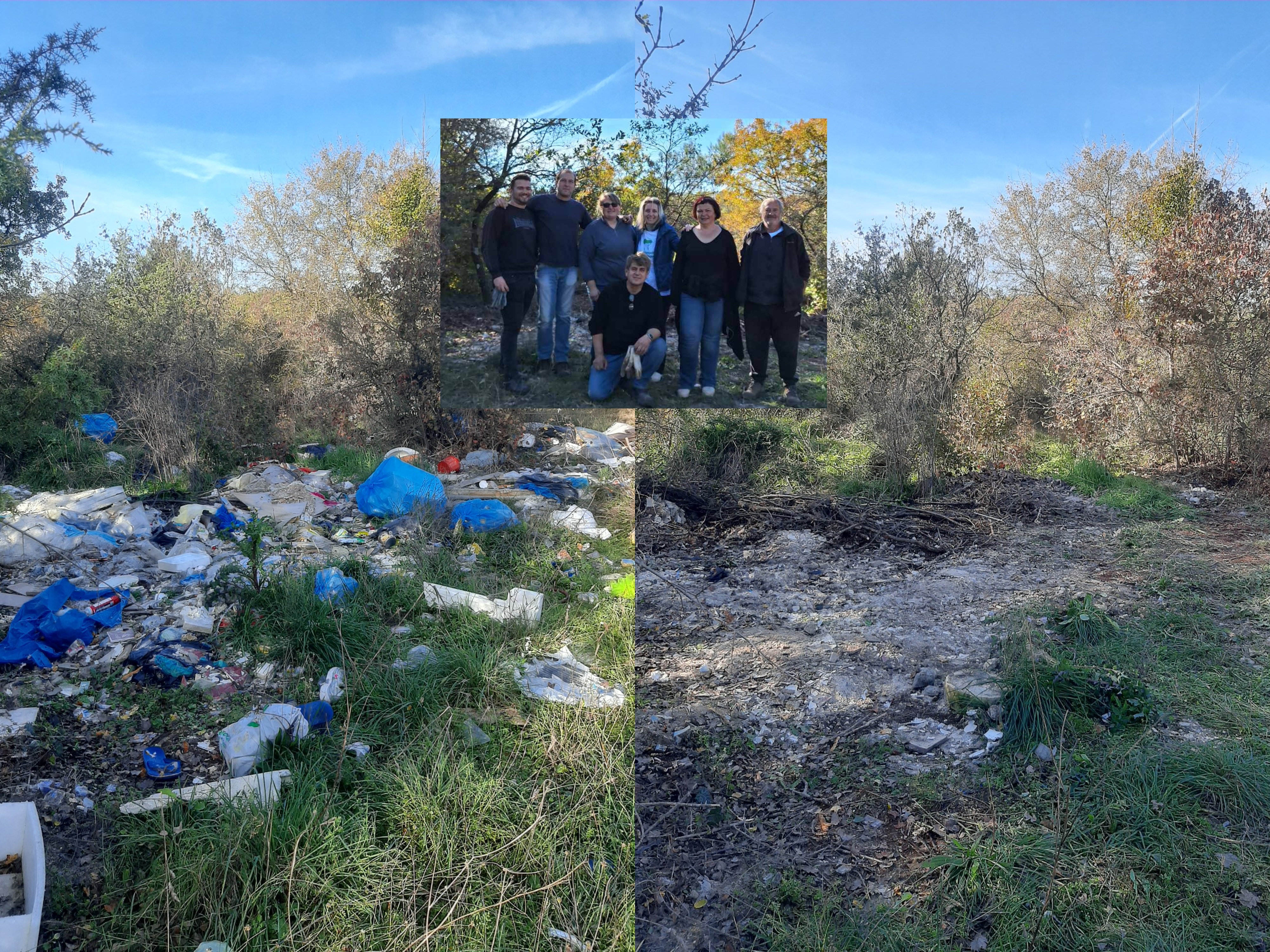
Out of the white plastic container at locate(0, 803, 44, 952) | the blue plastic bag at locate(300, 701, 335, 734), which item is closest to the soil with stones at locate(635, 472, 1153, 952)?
the blue plastic bag at locate(300, 701, 335, 734)

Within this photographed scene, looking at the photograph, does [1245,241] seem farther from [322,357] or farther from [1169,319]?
[322,357]

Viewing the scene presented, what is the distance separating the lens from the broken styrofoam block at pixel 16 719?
3.50m

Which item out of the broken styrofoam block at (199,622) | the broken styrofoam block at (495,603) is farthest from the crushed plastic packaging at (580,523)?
the broken styrofoam block at (199,622)

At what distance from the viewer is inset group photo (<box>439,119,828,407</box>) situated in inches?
98.7

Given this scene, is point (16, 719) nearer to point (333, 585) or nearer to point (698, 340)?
point (333, 585)

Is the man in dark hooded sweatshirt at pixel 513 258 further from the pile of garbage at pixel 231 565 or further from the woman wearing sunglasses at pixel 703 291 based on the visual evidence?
the pile of garbage at pixel 231 565

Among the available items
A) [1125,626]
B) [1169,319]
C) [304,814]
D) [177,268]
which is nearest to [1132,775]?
[1125,626]

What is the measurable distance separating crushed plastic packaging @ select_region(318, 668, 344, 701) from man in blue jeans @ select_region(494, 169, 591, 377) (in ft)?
6.76

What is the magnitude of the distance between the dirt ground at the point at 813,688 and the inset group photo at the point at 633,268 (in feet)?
2.53

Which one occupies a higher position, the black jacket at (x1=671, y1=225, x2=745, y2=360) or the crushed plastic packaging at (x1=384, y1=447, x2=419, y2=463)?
the black jacket at (x1=671, y1=225, x2=745, y2=360)

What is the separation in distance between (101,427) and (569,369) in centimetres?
734

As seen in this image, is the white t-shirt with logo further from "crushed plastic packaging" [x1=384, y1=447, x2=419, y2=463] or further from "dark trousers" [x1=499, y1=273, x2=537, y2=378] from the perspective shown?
"crushed plastic packaging" [x1=384, y1=447, x2=419, y2=463]

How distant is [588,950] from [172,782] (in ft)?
6.10

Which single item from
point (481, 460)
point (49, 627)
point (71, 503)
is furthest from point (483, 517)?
point (71, 503)
